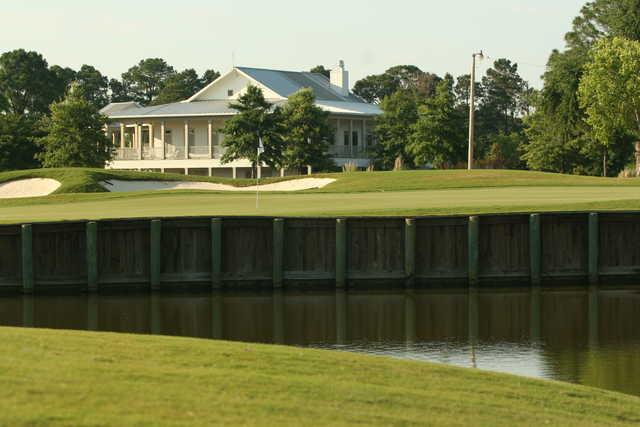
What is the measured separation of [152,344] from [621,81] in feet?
208

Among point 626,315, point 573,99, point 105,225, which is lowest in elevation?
point 626,315

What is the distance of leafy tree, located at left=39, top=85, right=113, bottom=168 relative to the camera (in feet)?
215

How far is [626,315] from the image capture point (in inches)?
864

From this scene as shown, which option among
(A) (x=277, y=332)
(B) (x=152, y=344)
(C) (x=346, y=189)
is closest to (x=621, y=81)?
(C) (x=346, y=189)

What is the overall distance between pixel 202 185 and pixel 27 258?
2405 centimetres

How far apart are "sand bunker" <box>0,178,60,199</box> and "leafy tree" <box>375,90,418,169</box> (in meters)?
40.3

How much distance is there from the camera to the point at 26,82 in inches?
4237

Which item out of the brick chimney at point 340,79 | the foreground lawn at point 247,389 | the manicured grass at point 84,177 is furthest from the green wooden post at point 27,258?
the brick chimney at point 340,79

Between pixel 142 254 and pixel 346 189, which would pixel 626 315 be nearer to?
pixel 142 254

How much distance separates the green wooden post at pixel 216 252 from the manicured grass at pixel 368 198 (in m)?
2.18

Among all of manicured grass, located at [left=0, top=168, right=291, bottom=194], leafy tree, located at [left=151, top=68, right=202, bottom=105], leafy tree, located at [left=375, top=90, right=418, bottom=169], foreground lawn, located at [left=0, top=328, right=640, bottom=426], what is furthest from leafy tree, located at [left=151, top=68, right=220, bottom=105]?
foreground lawn, located at [left=0, top=328, right=640, bottom=426]

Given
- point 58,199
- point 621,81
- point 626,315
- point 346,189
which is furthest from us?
point 621,81

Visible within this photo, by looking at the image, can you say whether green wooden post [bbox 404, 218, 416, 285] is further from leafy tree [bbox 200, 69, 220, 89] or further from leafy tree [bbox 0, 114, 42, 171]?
leafy tree [bbox 200, 69, 220, 89]

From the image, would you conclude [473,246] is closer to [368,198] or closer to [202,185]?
[368,198]
